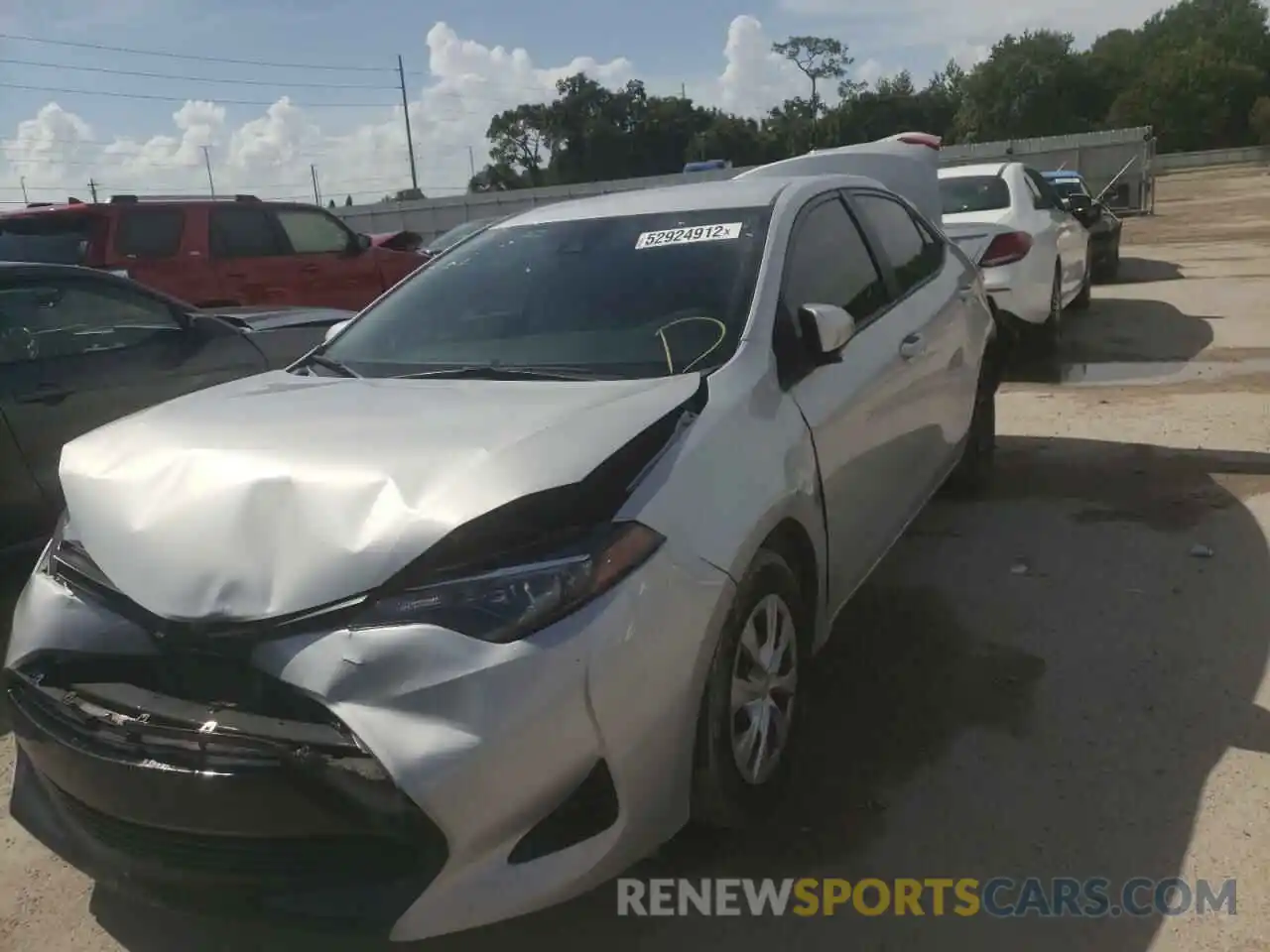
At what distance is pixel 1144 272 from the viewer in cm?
1503

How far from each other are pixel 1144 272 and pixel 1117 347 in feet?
21.9

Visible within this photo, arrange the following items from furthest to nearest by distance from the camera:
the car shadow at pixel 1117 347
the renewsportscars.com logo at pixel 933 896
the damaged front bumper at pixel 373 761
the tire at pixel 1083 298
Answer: the tire at pixel 1083 298, the car shadow at pixel 1117 347, the renewsportscars.com logo at pixel 933 896, the damaged front bumper at pixel 373 761

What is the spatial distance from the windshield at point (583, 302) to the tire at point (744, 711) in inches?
26.0

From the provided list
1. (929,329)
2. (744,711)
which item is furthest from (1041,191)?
(744,711)

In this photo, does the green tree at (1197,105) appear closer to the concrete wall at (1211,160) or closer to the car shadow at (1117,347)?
the concrete wall at (1211,160)

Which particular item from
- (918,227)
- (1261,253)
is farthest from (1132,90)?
(918,227)

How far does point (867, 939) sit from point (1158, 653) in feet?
5.87

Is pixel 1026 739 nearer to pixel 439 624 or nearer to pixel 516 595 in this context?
pixel 516 595

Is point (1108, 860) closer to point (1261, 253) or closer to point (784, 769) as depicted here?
point (784, 769)

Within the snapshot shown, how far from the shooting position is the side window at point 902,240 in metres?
4.31

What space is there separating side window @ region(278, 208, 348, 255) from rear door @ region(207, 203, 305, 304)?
0.13m

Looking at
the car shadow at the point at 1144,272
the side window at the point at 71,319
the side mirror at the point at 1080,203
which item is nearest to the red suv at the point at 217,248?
the side window at the point at 71,319

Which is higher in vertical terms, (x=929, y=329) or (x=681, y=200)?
(x=681, y=200)

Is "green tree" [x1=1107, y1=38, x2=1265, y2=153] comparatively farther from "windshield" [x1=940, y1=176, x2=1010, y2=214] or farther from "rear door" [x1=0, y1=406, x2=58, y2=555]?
"rear door" [x1=0, y1=406, x2=58, y2=555]
